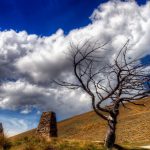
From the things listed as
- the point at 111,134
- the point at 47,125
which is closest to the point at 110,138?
the point at 111,134

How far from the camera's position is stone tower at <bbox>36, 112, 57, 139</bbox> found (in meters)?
27.1

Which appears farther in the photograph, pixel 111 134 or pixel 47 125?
pixel 47 125

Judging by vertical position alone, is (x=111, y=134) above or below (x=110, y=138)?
above

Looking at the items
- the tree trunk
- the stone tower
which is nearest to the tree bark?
the tree trunk

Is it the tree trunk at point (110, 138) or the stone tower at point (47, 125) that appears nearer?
the tree trunk at point (110, 138)

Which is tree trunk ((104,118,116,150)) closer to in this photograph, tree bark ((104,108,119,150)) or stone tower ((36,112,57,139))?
tree bark ((104,108,119,150))

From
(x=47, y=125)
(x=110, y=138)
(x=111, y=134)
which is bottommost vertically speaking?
(x=110, y=138)

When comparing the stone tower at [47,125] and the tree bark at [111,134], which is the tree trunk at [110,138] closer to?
the tree bark at [111,134]

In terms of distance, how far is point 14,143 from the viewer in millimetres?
23953

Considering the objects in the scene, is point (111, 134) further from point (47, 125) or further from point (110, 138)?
point (47, 125)

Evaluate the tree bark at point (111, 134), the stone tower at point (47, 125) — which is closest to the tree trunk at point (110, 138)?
the tree bark at point (111, 134)

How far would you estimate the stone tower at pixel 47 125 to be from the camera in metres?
27.1

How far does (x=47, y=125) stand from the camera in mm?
27297

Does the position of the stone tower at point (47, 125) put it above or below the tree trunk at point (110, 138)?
above
